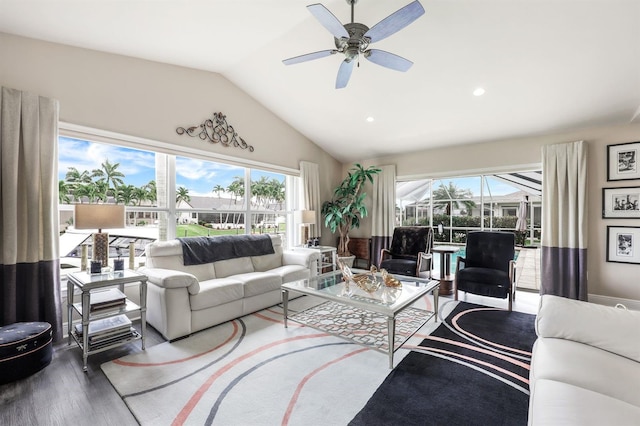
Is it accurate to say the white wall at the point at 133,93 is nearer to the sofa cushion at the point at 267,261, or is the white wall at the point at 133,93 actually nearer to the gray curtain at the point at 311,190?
the gray curtain at the point at 311,190

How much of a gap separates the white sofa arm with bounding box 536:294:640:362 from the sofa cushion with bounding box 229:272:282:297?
2584 millimetres

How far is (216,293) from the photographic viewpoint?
2.88 meters

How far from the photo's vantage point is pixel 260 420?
1635 millimetres

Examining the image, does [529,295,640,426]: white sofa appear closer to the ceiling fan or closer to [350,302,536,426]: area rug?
[350,302,536,426]: area rug

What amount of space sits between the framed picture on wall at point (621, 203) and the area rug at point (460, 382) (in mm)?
2175

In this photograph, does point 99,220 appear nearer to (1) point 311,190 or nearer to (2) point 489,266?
(1) point 311,190

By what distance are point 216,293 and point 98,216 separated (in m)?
1.25

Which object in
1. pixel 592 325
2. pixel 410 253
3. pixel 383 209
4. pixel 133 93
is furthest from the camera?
pixel 383 209

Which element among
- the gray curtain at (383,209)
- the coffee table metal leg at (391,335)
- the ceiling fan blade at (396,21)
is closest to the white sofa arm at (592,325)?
the coffee table metal leg at (391,335)

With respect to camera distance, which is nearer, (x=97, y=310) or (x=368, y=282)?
(x=97, y=310)

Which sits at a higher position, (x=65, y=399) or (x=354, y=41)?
(x=354, y=41)

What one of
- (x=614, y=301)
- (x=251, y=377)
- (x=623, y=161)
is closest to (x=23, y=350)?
(x=251, y=377)

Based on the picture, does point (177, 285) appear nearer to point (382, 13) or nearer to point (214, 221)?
point (214, 221)

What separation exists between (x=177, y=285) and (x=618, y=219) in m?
5.37
